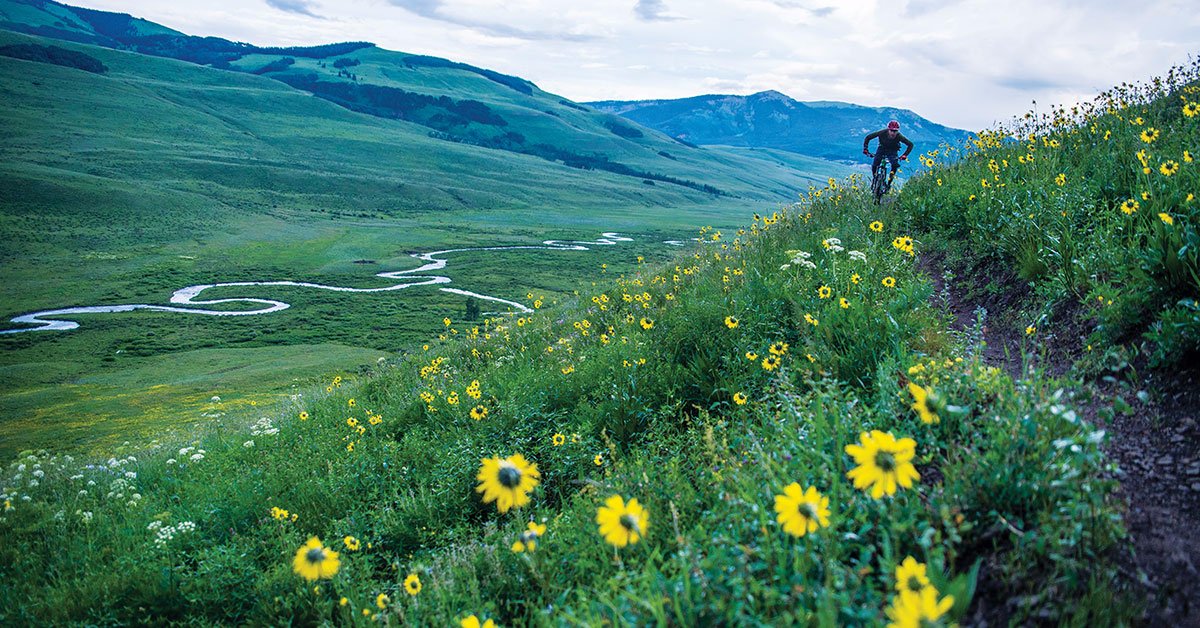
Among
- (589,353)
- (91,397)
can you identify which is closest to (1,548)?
(589,353)

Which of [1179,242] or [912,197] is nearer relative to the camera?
[1179,242]

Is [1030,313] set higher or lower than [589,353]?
higher

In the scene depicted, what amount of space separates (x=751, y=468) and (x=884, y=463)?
4.32ft

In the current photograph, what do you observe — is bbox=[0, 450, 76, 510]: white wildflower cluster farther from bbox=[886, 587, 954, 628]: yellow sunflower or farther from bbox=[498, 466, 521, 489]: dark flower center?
bbox=[886, 587, 954, 628]: yellow sunflower

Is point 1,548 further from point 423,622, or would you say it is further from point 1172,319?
point 1172,319

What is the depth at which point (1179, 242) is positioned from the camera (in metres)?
4.20

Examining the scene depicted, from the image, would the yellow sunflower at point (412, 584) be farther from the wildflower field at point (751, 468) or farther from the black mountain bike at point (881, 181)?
the black mountain bike at point (881, 181)

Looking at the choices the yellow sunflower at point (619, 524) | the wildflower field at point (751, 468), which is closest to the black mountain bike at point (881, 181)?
the wildflower field at point (751, 468)

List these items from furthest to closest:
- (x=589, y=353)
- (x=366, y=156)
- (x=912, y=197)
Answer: (x=366, y=156) < (x=912, y=197) < (x=589, y=353)

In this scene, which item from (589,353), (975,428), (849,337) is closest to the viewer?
(975,428)

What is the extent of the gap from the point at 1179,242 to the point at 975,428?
2.24 meters

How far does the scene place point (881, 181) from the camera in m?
10.9

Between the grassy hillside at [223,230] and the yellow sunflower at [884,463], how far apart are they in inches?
1055

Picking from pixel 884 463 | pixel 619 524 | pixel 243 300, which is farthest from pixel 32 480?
pixel 243 300
